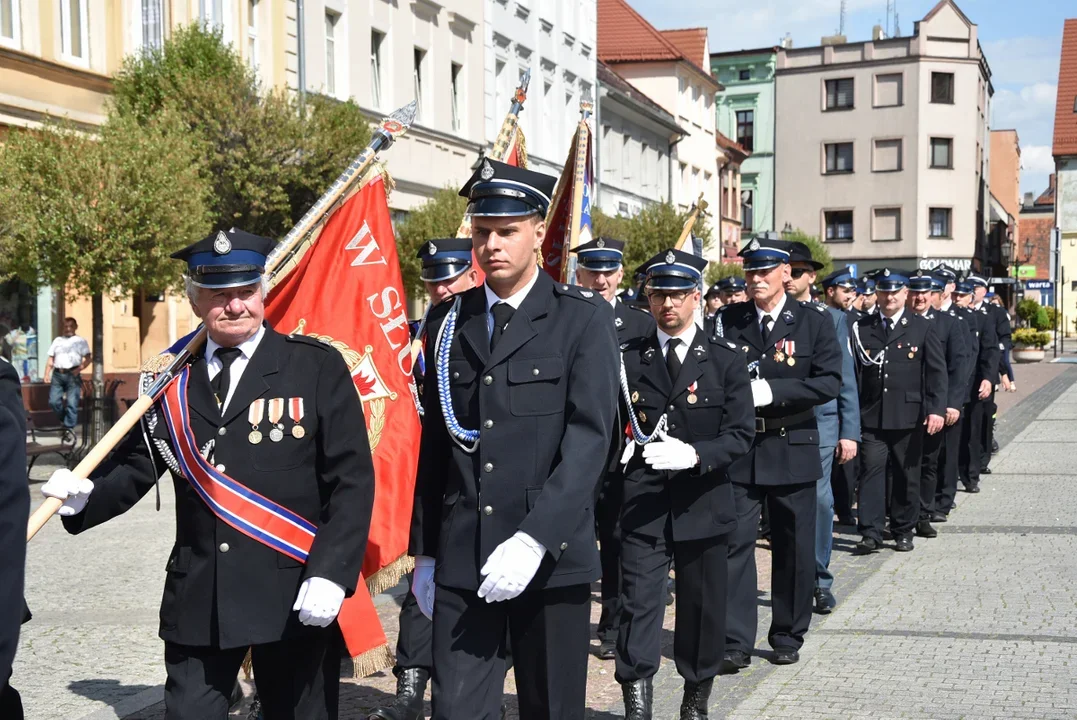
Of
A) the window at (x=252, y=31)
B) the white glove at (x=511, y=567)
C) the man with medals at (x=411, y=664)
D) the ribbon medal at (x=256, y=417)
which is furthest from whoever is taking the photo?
the window at (x=252, y=31)

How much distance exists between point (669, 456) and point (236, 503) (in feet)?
6.72

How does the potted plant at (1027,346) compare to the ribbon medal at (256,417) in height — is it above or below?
below

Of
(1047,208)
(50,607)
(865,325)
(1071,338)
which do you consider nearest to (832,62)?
(1071,338)

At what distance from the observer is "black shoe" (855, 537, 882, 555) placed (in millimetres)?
10820

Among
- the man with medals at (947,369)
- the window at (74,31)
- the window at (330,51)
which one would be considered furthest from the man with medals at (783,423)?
the window at (330,51)

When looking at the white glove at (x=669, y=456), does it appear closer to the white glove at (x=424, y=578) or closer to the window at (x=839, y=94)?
the white glove at (x=424, y=578)

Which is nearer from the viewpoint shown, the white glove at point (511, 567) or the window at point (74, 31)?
the white glove at point (511, 567)

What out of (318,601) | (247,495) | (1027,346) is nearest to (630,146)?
(1027,346)

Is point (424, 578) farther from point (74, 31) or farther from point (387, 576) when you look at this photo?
point (74, 31)

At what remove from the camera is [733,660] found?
22.7ft

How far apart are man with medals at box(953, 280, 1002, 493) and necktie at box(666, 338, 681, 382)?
28.8 ft

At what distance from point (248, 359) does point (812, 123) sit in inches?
2663

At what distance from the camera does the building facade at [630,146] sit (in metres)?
44.8

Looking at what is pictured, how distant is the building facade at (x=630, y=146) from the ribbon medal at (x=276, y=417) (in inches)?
1483
